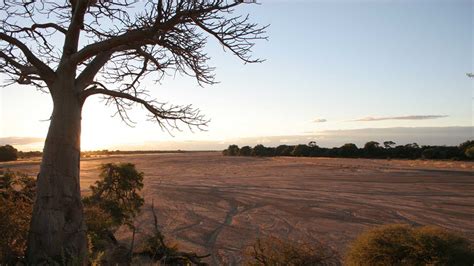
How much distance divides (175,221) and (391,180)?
525 inches

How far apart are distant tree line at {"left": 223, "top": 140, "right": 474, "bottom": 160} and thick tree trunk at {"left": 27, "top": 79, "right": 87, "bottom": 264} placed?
3126cm

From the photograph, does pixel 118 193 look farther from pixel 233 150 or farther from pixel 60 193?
pixel 233 150

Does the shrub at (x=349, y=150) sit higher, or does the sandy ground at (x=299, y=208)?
the shrub at (x=349, y=150)

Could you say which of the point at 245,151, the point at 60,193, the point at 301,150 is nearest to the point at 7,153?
the point at 245,151

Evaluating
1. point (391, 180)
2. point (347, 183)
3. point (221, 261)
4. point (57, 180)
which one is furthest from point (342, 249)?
point (391, 180)

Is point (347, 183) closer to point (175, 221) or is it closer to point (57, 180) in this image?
point (175, 221)

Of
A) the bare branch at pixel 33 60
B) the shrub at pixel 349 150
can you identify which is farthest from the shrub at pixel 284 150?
the bare branch at pixel 33 60

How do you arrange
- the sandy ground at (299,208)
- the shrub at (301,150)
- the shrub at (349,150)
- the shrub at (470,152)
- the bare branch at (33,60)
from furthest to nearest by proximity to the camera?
1. the shrub at (301,150)
2. the shrub at (349,150)
3. the shrub at (470,152)
4. the sandy ground at (299,208)
5. the bare branch at (33,60)

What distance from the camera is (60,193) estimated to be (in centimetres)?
485

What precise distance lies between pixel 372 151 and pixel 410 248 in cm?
3511

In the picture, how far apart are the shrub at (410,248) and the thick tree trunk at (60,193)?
312 cm

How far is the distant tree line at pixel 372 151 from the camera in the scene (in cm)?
3369

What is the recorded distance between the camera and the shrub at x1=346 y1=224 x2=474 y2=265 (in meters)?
4.38

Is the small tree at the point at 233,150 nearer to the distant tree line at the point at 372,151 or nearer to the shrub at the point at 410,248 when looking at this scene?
the distant tree line at the point at 372,151
